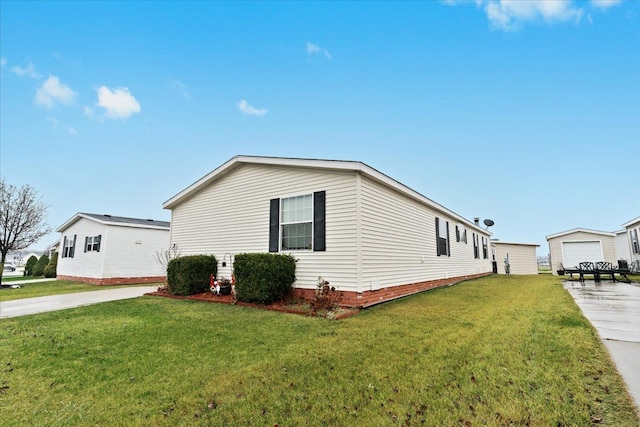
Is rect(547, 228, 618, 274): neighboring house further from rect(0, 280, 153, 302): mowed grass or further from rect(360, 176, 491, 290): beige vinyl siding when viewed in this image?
rect(0, 280, 153, 302): mowed grass

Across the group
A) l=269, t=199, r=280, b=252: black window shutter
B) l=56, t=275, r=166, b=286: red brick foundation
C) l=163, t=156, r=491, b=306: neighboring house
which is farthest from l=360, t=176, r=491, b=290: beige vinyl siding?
l=56, t=275, r=166, b=286: red brick foundation

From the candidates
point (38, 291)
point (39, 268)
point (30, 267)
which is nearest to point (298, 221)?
point (38, 291)

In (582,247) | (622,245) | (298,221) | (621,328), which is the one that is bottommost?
(621,328)

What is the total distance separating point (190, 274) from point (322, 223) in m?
4.88

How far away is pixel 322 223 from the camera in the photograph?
790 centimetres

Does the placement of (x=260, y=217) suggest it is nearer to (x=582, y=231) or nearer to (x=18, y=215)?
(x=18, y=215)

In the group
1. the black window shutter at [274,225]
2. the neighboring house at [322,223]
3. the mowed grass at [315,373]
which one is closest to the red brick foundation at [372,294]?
the neighboring house at [322,223]

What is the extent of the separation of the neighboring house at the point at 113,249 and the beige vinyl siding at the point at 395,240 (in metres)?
14.3

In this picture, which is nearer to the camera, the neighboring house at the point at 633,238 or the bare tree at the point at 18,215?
the neighboring house at the point at 633,238

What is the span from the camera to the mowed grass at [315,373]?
2.59 m

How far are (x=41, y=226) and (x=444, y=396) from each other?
25492 millimetres

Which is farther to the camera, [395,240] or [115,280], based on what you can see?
[115,280]

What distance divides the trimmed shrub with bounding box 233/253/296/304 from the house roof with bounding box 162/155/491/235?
2.59 meters

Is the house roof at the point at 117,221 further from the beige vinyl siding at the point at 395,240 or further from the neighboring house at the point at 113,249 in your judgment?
the beige vinyl siding at the point at 395,240
